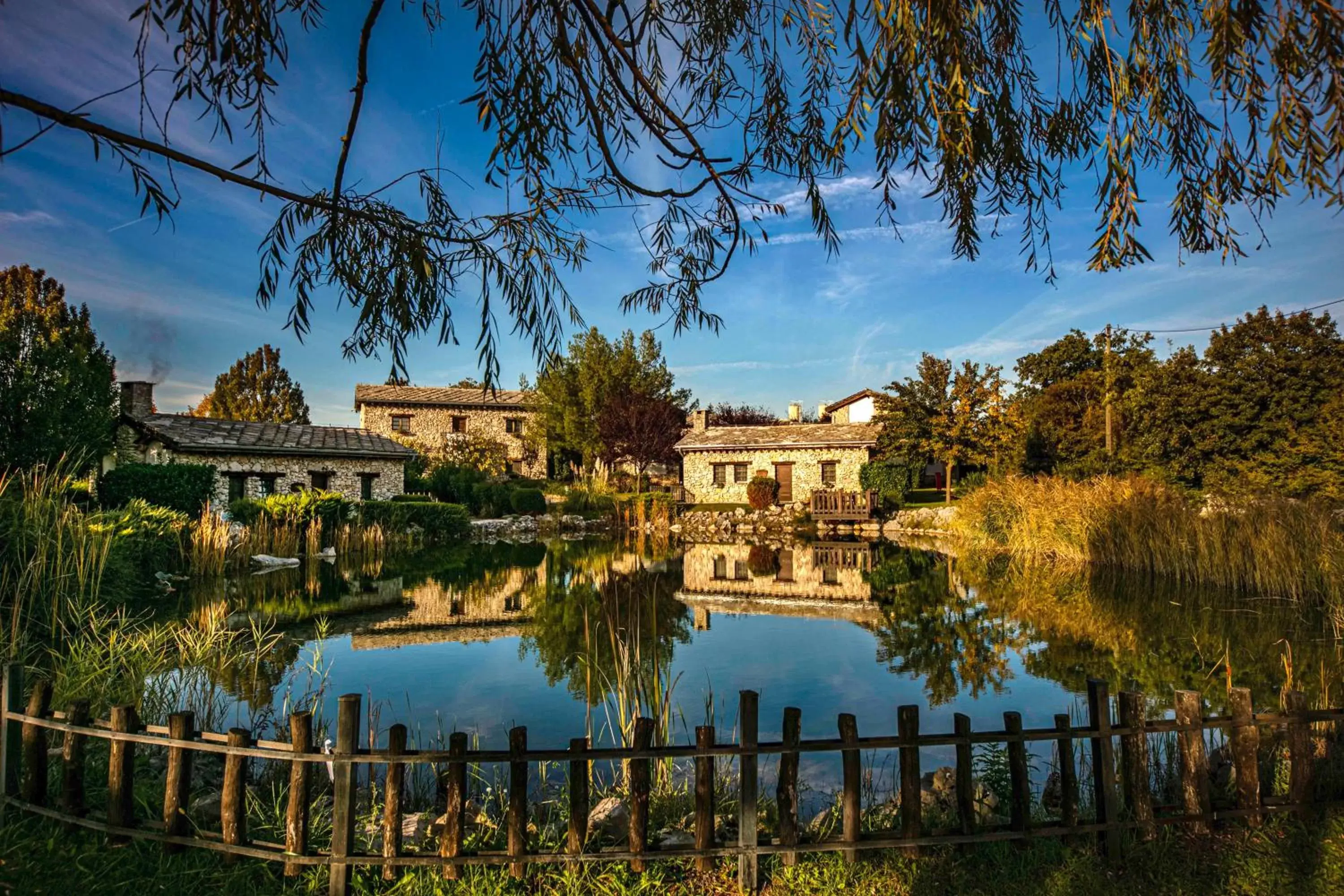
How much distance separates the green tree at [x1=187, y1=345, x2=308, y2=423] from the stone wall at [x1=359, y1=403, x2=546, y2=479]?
604 cm

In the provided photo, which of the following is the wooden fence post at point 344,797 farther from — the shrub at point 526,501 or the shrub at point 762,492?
the shrub at point 762,492

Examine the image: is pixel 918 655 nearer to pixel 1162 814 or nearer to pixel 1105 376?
pixel 1162 814

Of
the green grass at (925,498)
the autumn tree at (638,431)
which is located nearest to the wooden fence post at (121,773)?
the green grass at (925,498)

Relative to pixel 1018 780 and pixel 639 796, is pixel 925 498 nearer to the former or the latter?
pixel 1018 780

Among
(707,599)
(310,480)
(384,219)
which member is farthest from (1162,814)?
(310,480)

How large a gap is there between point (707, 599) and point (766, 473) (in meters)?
18.4

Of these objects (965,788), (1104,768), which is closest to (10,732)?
(965,788)

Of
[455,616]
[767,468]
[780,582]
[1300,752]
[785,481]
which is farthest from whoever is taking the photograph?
[767,468]

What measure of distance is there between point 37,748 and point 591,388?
107ft

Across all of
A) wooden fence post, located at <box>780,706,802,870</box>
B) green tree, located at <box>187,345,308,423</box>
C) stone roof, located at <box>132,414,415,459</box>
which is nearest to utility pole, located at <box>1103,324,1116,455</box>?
wooden fence post, located at <box>780,706,802,870</box>

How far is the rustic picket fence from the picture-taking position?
2572mm

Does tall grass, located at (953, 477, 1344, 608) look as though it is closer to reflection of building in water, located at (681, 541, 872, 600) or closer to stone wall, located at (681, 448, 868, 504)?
reflection of building in water, located at (681, 541, 872, 600)

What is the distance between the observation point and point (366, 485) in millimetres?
24469

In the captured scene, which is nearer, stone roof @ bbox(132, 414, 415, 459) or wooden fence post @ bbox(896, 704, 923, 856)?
wooden fence post @ bbox(896, 704, 923, 856)
